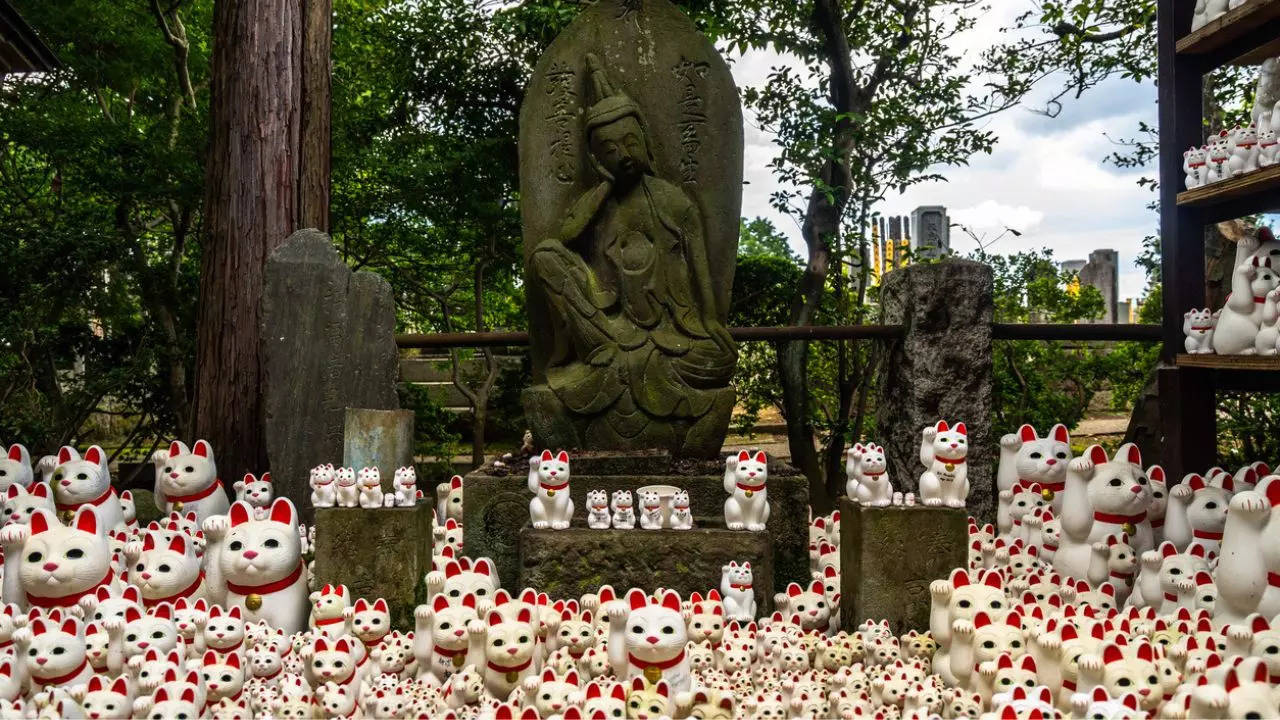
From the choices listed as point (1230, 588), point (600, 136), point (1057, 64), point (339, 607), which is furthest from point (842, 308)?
point (339, 607)

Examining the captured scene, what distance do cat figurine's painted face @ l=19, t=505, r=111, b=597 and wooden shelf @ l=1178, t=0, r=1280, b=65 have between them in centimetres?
506

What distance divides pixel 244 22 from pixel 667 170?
9.20 ft

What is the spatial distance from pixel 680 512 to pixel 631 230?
1.71 metres

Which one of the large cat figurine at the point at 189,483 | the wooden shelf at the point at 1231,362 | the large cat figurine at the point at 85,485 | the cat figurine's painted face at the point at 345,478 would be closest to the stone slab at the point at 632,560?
Answer: the cat figurine's painted face at the point at 345,478

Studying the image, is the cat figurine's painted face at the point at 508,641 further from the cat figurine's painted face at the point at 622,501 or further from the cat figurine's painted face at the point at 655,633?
the cat figurine's painted face at the point at 622,501

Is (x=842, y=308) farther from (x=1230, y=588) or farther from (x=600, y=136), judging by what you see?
(x=1230, y=588)

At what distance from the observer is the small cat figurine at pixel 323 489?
3.73m

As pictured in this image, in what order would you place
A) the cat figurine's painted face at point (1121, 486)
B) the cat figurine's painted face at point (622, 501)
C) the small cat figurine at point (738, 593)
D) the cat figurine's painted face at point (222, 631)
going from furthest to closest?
the cat figurine's painted face at point (622, 501)
the cat figurine's painted face at point (1121, 486)
the small cat figurine at point (738, 593)
the cat figurine's painted face at point (222, 631)

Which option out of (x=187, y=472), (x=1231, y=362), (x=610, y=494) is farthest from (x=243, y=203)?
(x=1231, y=362)

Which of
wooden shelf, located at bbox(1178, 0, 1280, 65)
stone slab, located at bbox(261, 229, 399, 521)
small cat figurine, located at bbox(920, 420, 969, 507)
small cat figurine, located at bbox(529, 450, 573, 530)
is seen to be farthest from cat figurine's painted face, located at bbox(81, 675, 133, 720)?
wooden shelf, located at bbox(1178, 0, 1280, 65)

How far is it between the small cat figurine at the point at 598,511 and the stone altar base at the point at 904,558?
41.4 inches

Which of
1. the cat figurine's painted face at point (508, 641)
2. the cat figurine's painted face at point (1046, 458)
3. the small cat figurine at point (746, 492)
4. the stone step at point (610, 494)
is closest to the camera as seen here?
the cat figurine's painted face at point (508, 641)

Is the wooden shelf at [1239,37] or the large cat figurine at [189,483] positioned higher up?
the wooden shelf at [1239,37]

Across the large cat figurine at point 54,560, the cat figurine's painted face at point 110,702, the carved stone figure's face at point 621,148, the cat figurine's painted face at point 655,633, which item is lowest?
the cat figurine's painted face at point 110,702
